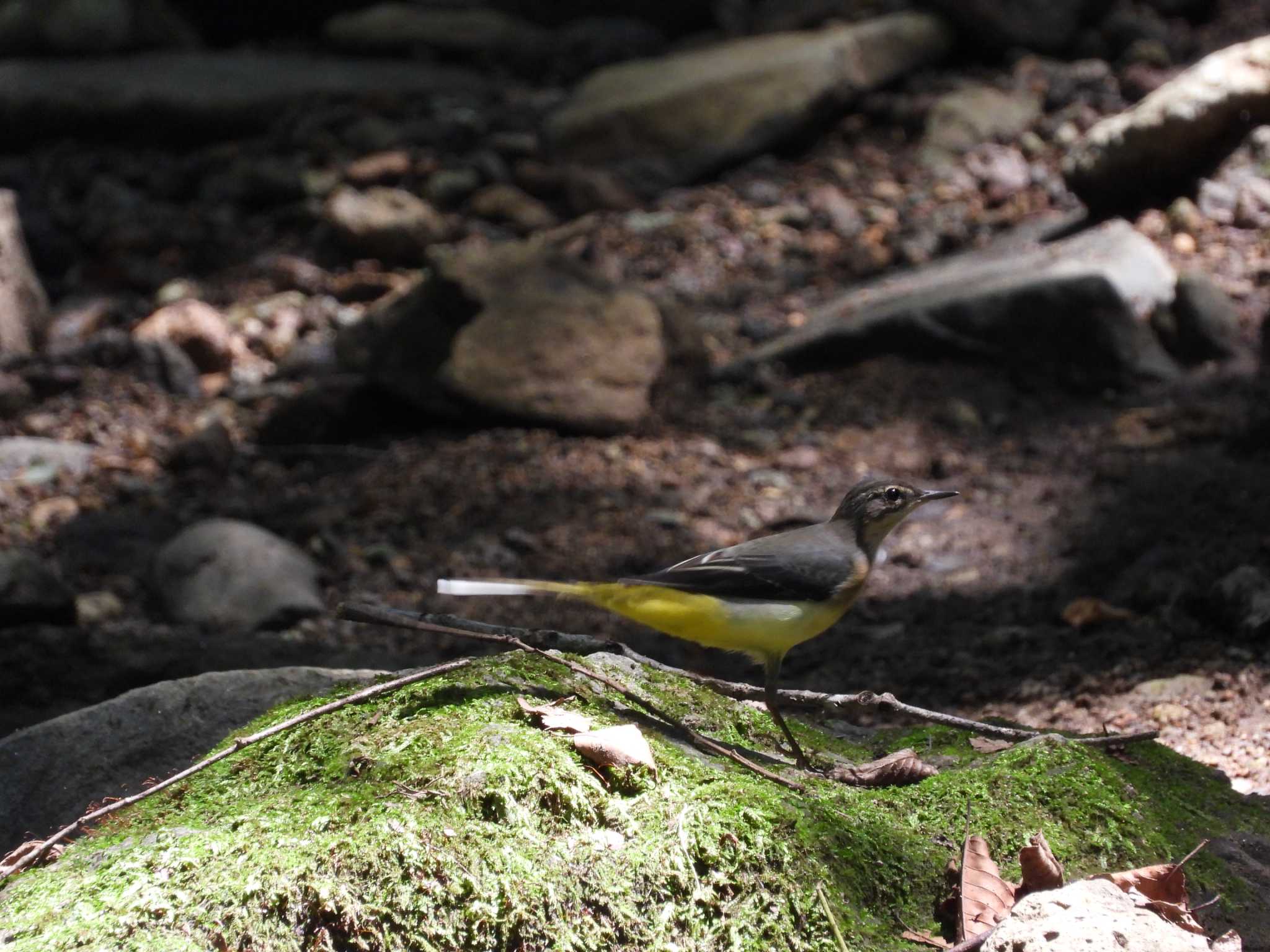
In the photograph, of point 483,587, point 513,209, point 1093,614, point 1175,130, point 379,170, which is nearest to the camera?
point 483,587

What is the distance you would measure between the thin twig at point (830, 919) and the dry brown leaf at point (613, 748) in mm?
360

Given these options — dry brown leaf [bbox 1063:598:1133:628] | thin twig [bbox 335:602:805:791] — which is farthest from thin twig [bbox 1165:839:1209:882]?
dry brown leaf [bbox 1063:598:1133:628]

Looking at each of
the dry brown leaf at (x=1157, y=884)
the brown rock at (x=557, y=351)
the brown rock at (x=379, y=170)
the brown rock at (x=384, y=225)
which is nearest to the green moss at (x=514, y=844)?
the dry brown leaf at (x=1157, y=884)

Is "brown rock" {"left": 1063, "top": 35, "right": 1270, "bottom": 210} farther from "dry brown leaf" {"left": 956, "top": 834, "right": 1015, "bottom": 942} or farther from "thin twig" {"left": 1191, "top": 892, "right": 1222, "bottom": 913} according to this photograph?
"dry brown leaf" {"left": 956, "top": 834, "right": 1015, "bottom": 942}

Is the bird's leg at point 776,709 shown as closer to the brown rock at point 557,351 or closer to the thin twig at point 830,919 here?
the thin twig at point 830,919

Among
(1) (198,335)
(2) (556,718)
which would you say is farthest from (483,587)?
(1) (198,335)

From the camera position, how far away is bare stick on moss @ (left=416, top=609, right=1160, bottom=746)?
9.37ft

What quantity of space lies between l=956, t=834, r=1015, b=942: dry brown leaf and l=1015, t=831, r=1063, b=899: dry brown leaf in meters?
0.03

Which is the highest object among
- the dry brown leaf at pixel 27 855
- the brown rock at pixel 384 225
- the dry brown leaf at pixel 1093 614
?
the dry brown leaf at pixel 27 855

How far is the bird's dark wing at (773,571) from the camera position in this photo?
3244 millimetres

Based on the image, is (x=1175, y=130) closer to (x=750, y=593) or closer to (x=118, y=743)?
(x=750, y=593)

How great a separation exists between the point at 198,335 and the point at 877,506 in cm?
625

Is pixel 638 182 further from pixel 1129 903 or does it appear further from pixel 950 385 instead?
pixel 1129 903

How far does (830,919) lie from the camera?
7.27 ft
